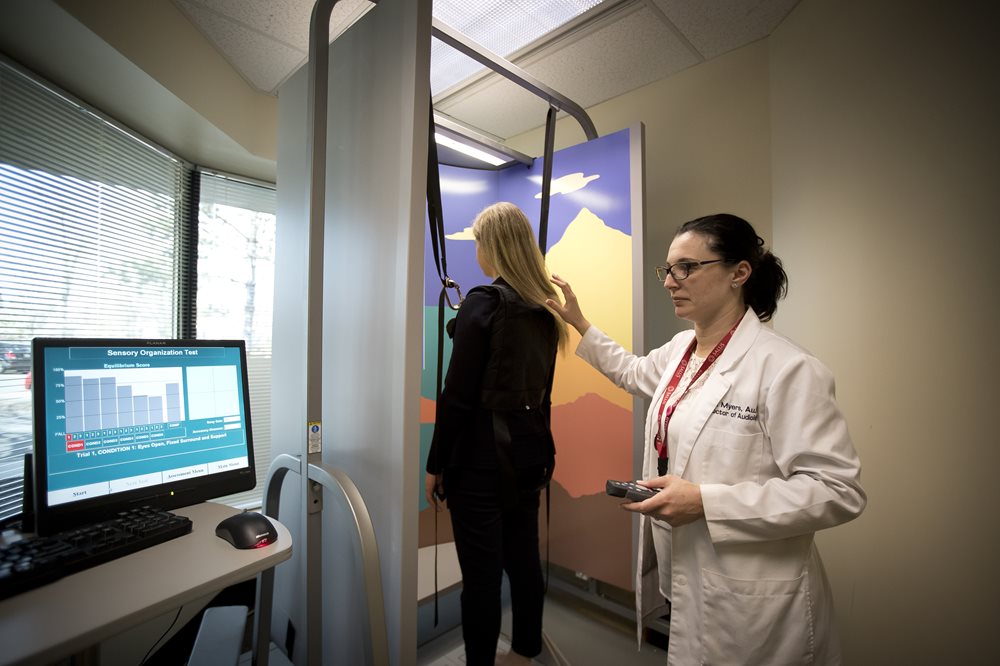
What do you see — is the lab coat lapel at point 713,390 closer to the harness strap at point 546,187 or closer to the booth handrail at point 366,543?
the booth handrail at point 366,543

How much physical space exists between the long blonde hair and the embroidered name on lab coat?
0.62m

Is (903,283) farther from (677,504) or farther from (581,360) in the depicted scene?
(581,360)

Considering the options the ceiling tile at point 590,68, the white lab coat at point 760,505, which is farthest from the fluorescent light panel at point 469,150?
the white lab coat at point 760,505

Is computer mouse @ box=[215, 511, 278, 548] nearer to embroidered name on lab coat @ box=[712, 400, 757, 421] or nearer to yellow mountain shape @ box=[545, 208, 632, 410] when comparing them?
embroidered name on lab coat @ box=[712, 400, 757, 421]

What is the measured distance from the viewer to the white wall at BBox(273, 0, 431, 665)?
3.56 ft

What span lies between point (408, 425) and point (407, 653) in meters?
0.54

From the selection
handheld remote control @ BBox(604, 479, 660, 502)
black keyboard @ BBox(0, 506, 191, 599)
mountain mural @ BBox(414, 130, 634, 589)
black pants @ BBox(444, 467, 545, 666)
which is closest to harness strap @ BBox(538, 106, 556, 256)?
mountain mural @ BBox(414, 130, 634, 589)

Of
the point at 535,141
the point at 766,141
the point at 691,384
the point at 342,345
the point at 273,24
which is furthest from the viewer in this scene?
the point at 535,141

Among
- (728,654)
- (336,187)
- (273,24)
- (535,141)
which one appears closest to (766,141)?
(535,141)

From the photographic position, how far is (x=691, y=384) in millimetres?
1199

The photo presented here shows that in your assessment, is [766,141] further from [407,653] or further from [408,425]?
[407,653]

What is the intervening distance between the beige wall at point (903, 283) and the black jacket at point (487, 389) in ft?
3.78

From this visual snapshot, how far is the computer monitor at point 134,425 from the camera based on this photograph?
97 centimetres

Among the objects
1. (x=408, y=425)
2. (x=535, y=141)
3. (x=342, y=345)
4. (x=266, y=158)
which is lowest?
(x=408, y=425)
